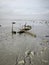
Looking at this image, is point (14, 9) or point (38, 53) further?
point (14, 9)

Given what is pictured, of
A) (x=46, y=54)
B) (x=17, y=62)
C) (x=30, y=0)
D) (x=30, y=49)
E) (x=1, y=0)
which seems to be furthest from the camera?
(x=30, y=0)

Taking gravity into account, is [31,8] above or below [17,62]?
above

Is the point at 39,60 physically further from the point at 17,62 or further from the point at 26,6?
the point at 26,6

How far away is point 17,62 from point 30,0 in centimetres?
651

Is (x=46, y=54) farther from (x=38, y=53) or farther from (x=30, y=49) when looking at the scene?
(x=30, y=49)

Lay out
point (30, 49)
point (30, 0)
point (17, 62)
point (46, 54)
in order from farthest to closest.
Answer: point (30, 0) < point (30, 49) < point (46, 54) < point (17, 62)

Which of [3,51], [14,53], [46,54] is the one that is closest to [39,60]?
[46,54]

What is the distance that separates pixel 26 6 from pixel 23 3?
364 millimetres

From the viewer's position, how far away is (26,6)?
357 inches

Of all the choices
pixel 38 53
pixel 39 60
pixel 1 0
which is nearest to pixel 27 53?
pixel 38 53

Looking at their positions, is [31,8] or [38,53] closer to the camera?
[38,53]

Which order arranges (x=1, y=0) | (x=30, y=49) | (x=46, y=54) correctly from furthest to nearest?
(x=1, y=0)
(x=30, y=49)
(x=46, y=54)

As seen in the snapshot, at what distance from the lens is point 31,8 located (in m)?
9.29

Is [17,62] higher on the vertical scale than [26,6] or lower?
lower
